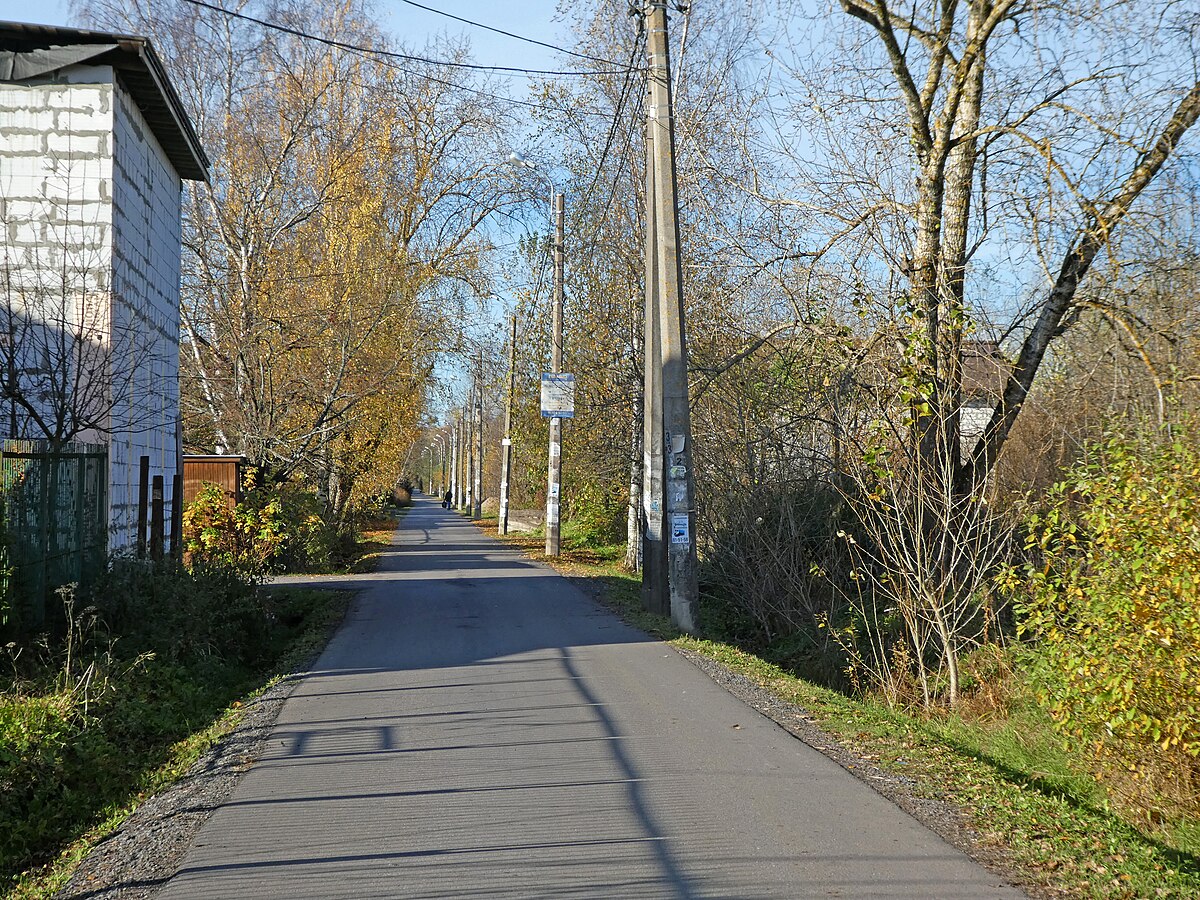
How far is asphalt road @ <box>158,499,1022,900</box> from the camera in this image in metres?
5.17

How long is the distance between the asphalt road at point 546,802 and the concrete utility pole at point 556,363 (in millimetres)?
15755

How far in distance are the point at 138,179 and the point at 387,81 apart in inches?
720

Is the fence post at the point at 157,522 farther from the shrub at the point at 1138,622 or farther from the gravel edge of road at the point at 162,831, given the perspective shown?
the shrub at the point at 1138,622

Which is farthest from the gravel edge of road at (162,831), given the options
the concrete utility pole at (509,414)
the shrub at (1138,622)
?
the concrete utility pole at (509,414)

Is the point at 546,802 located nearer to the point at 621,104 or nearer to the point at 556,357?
the point at 621,104

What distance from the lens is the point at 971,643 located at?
41.7ft

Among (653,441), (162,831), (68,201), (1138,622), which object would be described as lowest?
(162,831)

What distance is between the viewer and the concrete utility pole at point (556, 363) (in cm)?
2639

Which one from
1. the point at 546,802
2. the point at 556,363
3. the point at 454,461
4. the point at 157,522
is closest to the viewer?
the point at 546,802

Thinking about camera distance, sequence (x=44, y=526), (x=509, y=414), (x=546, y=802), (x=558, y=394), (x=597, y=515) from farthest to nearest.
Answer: (x=509, y=414) < (x=597, y=515) < (x=558, y=394) < (x=44, y=526) < (x=546, y=802)

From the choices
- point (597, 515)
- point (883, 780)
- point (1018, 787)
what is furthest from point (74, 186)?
point (597, 515)

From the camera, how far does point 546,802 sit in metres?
6.41

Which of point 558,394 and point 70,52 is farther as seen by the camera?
point 558,394

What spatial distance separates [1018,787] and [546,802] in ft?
9.93
